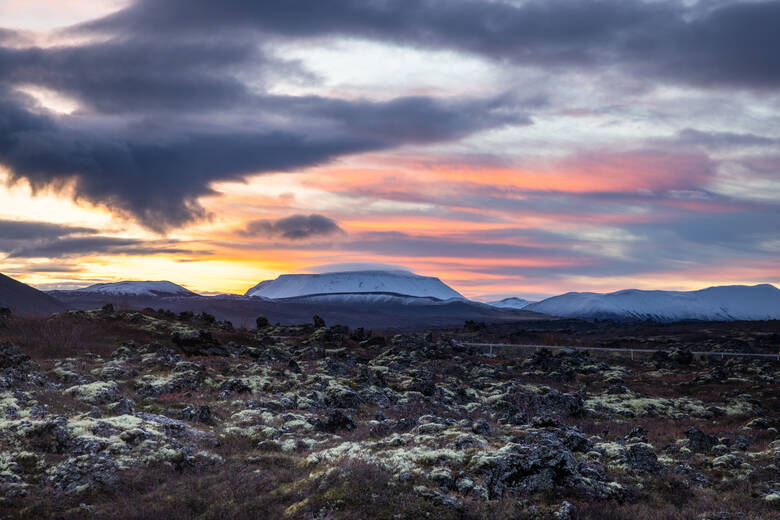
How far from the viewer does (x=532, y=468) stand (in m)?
17.9

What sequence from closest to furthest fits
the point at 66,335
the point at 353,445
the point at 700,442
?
the point at 353,445 < the point at 700,442 < the point at 66,335

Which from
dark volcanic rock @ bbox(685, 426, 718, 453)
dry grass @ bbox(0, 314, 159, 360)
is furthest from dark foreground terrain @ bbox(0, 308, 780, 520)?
dry grass @ bbox(0, 314, 159, 360)

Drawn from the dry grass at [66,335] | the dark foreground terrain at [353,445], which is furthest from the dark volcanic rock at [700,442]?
the dry grass at [66,335]

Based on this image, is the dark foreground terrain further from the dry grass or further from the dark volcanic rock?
the dry grass

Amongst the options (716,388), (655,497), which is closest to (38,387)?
(655,497)

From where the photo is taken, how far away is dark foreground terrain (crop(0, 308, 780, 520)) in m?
16.8

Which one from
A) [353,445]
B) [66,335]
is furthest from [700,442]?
[66,335]

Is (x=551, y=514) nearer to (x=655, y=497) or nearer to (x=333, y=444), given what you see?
(x=655, y=497)

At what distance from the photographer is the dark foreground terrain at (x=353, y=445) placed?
16.8 metres

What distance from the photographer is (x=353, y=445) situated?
23016 mm

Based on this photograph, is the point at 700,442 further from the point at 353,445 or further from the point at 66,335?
the point at 66,335

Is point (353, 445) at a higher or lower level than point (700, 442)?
higher

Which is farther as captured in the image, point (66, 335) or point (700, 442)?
point (66, 335)

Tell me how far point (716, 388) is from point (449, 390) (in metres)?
28.3
